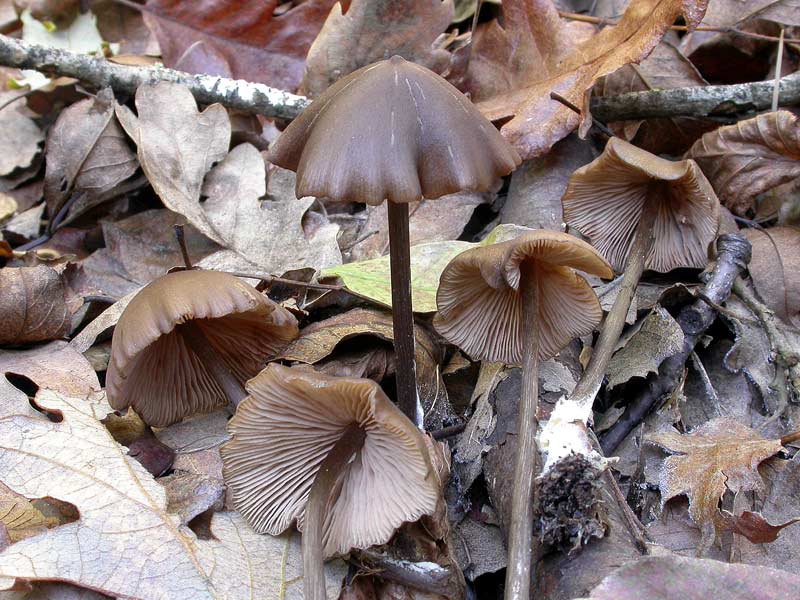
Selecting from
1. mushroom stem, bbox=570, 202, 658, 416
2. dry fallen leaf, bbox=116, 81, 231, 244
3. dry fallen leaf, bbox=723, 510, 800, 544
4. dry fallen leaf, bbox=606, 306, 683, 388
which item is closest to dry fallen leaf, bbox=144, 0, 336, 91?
dry fallen leaf, bbox=116, 81, 231, 244

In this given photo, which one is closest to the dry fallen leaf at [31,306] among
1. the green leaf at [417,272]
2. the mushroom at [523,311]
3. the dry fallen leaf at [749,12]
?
the green leaf at [417,272]

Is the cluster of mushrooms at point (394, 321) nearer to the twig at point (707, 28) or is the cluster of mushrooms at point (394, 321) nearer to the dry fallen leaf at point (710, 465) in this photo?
the dry fallen leaf at point (710, 465)

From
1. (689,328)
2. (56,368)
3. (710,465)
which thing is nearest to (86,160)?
(56,368)

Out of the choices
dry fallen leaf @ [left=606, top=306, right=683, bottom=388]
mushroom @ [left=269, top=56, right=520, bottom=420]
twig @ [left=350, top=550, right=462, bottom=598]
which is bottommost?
twig @ [left=350, top=550, right=462, bottom=598]

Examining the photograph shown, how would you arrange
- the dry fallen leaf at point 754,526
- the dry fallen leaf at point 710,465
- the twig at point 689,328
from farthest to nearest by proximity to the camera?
the twig at point 689,328
the dry fallen leaf at point 710,465
the dry fallen leaf at point 754,526

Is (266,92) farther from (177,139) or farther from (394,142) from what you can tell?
(394,142)

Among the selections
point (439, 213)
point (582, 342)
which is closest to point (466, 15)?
point (439, 213)

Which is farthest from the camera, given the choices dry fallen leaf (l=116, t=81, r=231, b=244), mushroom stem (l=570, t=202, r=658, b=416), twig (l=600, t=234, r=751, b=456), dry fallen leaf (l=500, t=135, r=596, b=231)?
dry fallen leaf (l=116, t=81, r=231, b=244)

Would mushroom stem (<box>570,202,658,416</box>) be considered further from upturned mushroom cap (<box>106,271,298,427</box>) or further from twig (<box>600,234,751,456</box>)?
upturned mushroom cap (<box>106,271,298,427</box>)
